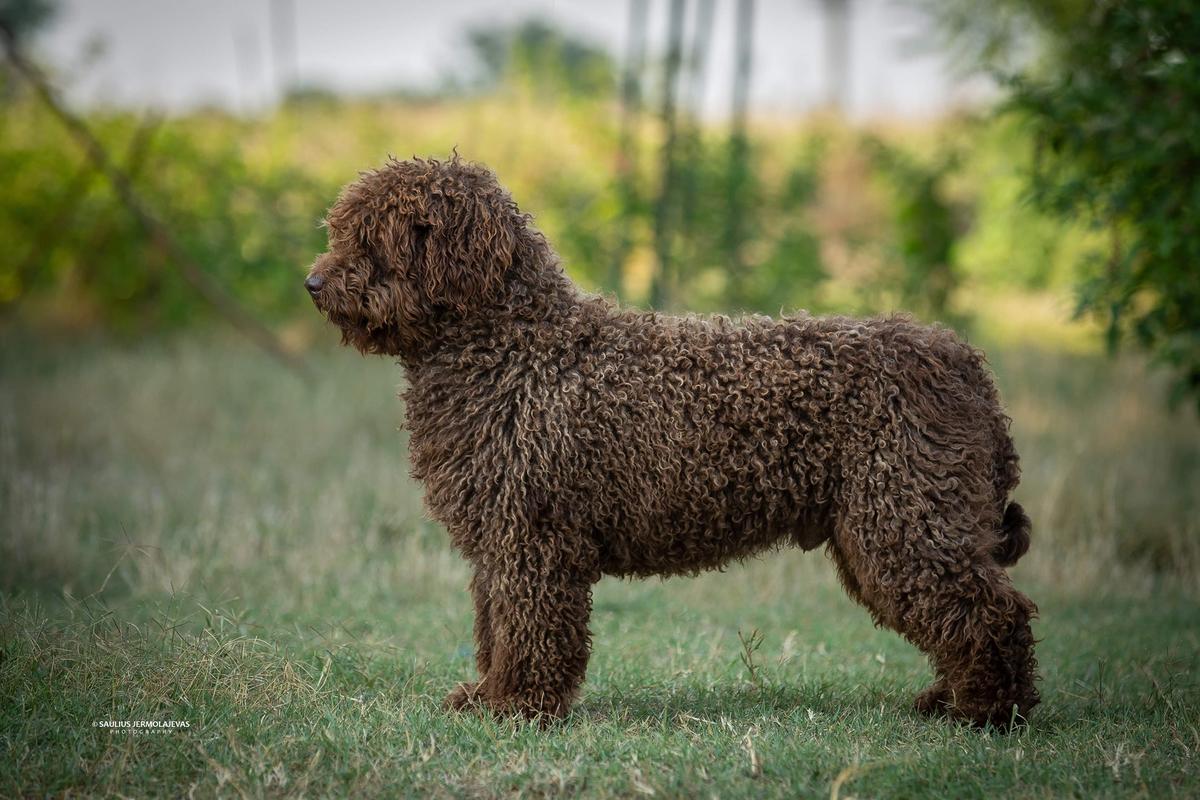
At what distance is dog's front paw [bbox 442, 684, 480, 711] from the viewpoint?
5242 mm

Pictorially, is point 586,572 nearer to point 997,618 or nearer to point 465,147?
point 997,618

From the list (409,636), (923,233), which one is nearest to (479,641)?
(409,636)

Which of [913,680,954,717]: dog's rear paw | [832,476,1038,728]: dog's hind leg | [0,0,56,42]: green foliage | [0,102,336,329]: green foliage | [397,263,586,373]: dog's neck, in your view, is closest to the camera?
[832,476,1038,728]: dog's hind leg

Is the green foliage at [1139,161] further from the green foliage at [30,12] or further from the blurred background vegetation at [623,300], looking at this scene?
the green foliage at [30,12]

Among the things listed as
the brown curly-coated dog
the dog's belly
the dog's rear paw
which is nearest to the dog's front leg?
the brown curly-coated dog

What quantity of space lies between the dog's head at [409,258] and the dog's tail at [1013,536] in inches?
97.5

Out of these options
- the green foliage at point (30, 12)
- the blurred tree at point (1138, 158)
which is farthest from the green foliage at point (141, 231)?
the green foliage at point (30, 12)

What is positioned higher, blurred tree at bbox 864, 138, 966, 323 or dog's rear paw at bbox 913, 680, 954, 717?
blurred tree at bbox 864, 138, 966, 323

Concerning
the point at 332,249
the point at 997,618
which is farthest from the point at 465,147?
the point at 997,618

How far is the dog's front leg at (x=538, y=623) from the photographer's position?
5059 mm

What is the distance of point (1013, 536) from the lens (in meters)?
5.33

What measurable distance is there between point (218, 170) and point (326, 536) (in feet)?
30.0

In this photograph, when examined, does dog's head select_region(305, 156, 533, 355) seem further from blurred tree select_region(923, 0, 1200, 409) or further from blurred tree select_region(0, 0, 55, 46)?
blurred tree select_region(0, 0, 55, 46)

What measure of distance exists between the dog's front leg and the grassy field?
7.8 inches
